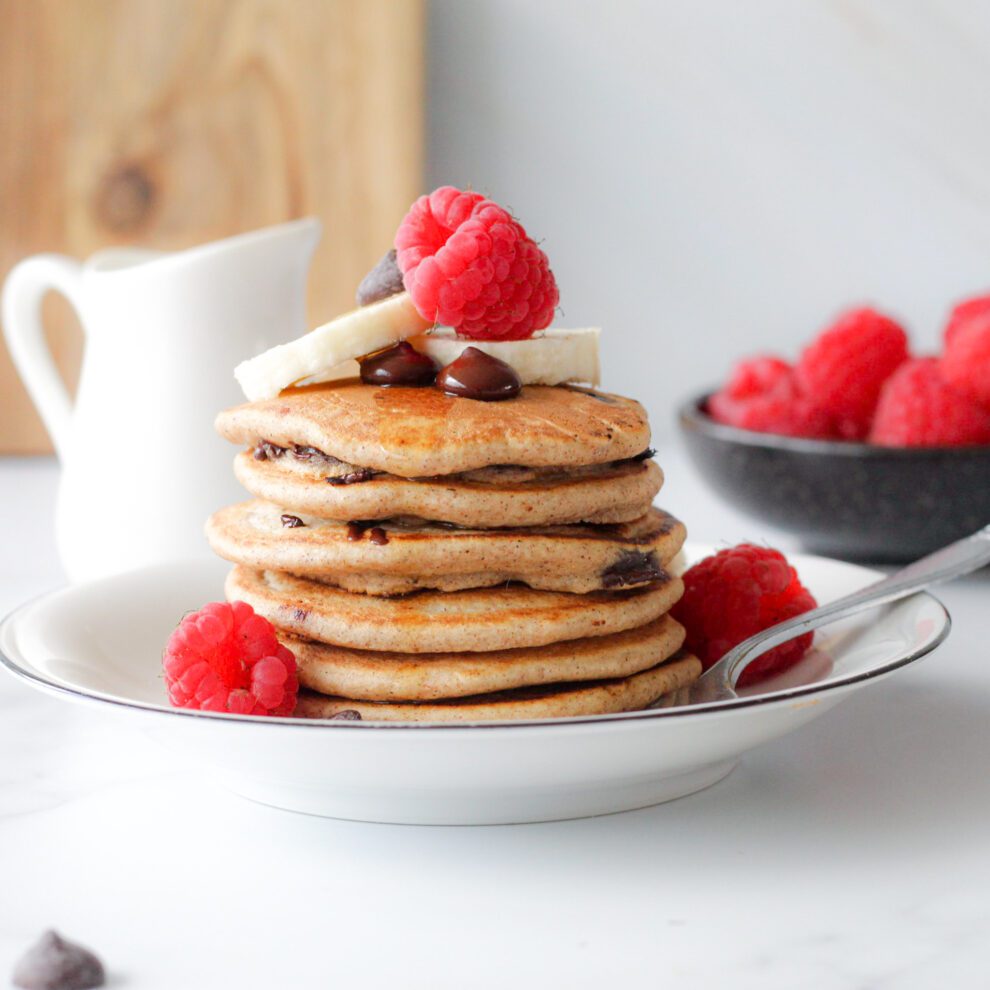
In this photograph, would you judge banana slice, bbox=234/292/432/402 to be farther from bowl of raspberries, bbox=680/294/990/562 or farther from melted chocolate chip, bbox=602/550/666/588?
Result: bowl of raspberries, bbox=680/294/990/562

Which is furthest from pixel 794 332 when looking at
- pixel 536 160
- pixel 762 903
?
pixel 762 903

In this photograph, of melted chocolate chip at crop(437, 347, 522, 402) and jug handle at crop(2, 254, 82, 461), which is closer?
melted chocolate chip at crop(437, 347, 522, 402)

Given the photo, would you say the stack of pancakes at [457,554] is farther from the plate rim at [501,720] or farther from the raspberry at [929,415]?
the raspberry at [929,415]

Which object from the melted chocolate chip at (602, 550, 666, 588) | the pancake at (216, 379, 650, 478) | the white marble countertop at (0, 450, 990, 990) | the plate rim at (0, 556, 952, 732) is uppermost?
the pancake at (216, 379, 650, 478)

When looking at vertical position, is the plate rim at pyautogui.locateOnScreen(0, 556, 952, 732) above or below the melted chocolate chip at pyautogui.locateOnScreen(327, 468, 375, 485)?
below

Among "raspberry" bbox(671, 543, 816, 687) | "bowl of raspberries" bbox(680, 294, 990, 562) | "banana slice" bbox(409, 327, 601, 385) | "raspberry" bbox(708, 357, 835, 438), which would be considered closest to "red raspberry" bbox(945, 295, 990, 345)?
"bowl of raspberries" bbox(680, 294, 990, 562)

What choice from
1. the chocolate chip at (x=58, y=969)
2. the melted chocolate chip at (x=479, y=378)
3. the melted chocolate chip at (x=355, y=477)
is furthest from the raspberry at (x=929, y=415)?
the chocolate chip at (x=58, y=969)

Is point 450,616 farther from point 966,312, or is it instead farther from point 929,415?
point 966,312
